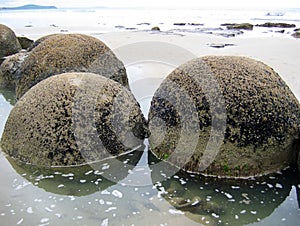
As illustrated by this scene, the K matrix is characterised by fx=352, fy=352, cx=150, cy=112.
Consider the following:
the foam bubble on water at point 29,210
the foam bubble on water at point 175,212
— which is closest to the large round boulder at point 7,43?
the foam bubble on water at point 29,210

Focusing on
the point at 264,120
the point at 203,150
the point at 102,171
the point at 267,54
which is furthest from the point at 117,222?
the point at 267,54

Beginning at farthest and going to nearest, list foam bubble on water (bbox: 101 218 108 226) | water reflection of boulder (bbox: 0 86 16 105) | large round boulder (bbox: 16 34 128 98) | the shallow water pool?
water reflection of boulder (bbox: 0 86 16 105) → large round boulder (bbox: 16 34 128 98) → the shallow water pool → foam bubble on water (bbox: 101 218 108 226)

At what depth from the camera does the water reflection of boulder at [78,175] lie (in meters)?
4.09

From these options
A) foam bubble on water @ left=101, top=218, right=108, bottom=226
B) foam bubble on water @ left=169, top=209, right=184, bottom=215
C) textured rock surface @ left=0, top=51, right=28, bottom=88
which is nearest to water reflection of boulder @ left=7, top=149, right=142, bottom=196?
foam bubble on water @ left=101, top=218, right=108, bottom=226

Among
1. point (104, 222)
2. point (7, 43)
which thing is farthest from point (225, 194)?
point (7, 43)

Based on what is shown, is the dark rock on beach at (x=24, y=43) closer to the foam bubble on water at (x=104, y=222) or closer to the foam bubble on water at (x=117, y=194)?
the foam bubble on water at (x=117, y=194)

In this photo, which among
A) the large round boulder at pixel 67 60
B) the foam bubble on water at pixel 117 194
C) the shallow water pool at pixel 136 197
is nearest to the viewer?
the shallow water pool at pixel 136 197

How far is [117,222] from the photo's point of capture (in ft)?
11.3

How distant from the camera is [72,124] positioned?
4.60 metres

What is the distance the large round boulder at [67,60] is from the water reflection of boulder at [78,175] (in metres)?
2.46

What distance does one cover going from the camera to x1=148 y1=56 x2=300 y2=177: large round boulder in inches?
168

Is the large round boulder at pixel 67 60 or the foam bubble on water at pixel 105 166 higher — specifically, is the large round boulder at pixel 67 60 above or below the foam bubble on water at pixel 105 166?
above

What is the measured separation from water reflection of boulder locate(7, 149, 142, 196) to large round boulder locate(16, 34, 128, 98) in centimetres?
246

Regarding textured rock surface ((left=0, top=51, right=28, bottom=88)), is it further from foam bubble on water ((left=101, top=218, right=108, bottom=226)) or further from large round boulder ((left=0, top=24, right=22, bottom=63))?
foam bubble on water ((left=101, top=218, right=108, bottom=226))
